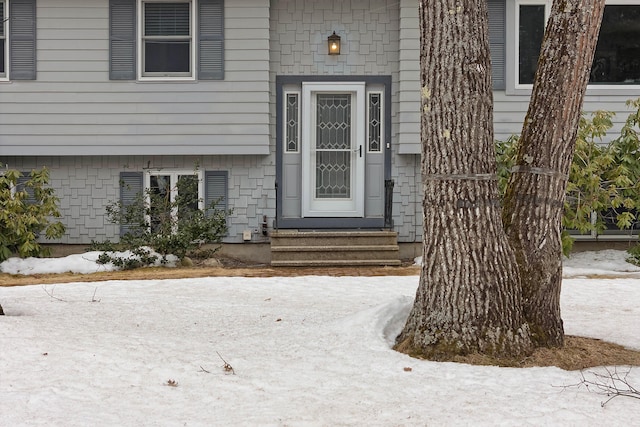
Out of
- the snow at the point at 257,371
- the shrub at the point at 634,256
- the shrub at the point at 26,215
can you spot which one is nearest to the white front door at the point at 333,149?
Answer: the shrub at the point at 26,215

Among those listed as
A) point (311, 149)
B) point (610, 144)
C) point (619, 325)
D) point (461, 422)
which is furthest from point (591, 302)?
point (311, 149)

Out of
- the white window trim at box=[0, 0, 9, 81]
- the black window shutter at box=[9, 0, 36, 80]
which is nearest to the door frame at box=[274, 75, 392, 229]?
the black window shutter at box=[9, 0, 36, 80]

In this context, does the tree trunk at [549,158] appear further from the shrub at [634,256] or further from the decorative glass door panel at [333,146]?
the decorative glass door panel at [333,146]

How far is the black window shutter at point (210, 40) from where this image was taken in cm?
1188

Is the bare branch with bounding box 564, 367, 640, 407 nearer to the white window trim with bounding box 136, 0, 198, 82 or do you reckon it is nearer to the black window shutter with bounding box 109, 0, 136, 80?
the white window trim with bounding box 136, 0, 198, 82

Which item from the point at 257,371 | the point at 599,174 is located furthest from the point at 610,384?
the point at 599,174

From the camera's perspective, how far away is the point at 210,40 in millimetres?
11891

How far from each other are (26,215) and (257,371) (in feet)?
23.8

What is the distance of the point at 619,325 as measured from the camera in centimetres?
674

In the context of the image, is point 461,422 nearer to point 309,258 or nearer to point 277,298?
point 277,298

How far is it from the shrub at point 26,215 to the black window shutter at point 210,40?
9.47 ft

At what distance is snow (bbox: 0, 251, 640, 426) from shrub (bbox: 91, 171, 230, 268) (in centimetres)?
308

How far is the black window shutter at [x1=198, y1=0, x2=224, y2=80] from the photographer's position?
11.9 meters

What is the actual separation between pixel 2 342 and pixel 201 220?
6.00 meters
